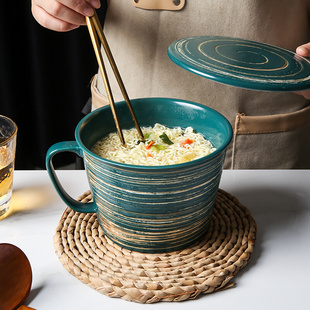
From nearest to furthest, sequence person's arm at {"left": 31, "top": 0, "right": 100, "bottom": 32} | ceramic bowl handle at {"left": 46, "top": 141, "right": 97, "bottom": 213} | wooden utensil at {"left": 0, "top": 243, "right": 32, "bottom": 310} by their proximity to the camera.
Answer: wooden utensil at {"left": 0, "top": 243, "right": 32, "bottom": 310}
ceramic bowl handle at {"left": 46, "top": 141, "right": 97, "bottom": 213}
person's arm at {"left": 31, "top": 0, "right": 100, "bottom": 32}

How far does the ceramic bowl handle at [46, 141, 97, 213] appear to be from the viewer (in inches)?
Result: 33.5

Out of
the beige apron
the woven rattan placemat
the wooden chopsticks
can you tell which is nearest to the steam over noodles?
the wooden chopsticks

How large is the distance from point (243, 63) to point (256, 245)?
0.37 metres

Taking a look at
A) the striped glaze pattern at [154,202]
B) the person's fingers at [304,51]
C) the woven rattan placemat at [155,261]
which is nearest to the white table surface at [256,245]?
the woven rattan placemat at [155,261]

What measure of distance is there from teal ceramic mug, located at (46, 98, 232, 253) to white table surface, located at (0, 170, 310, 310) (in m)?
0.12

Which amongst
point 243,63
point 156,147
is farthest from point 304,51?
point 156,147

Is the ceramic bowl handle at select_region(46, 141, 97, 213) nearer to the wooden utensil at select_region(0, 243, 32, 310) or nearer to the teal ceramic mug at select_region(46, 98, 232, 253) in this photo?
the teal ceramic mug at select_region(46, 98, 232, 253)

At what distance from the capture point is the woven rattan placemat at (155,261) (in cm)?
76

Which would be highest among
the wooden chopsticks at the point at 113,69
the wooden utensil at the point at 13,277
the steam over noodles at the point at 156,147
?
the wooden chopsticks at the point at 113,69

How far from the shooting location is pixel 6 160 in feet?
3.07

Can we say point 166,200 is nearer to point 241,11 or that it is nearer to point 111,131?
point 111,131

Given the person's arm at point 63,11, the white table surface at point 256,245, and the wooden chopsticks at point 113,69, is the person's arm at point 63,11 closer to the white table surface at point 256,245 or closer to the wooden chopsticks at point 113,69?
the wooden chopsticks at point 113,69

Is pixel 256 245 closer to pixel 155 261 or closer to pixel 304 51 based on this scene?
pixel 155 261

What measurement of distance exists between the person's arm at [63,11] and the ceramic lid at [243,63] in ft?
0.75
